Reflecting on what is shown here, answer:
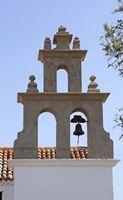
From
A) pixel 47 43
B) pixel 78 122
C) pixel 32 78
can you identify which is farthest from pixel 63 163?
pixel 47 43

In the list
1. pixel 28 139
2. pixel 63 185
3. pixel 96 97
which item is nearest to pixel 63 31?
pixel 96 97

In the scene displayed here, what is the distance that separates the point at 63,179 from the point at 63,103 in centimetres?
184

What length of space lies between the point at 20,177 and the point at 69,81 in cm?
261

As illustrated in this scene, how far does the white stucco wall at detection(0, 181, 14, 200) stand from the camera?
66.7 feet

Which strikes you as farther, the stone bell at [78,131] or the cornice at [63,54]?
the cornice at [63,54]

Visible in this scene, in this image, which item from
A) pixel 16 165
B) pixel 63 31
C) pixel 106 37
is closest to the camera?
pixel 106 37

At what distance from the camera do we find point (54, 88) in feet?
48.5

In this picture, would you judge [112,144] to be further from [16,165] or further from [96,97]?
[16,165]

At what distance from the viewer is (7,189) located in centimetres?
2041

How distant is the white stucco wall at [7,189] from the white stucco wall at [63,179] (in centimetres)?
624

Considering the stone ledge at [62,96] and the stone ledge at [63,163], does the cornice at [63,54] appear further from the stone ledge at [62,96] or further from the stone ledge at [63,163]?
the stone ledge at [63,163]

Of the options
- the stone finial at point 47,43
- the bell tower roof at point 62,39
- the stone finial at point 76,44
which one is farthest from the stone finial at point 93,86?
the stone finial at point 47,43

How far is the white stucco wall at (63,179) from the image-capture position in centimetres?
1411

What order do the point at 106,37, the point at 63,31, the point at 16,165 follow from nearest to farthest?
the point at 106,37 < the point at 16,165 < the point at 63,31
